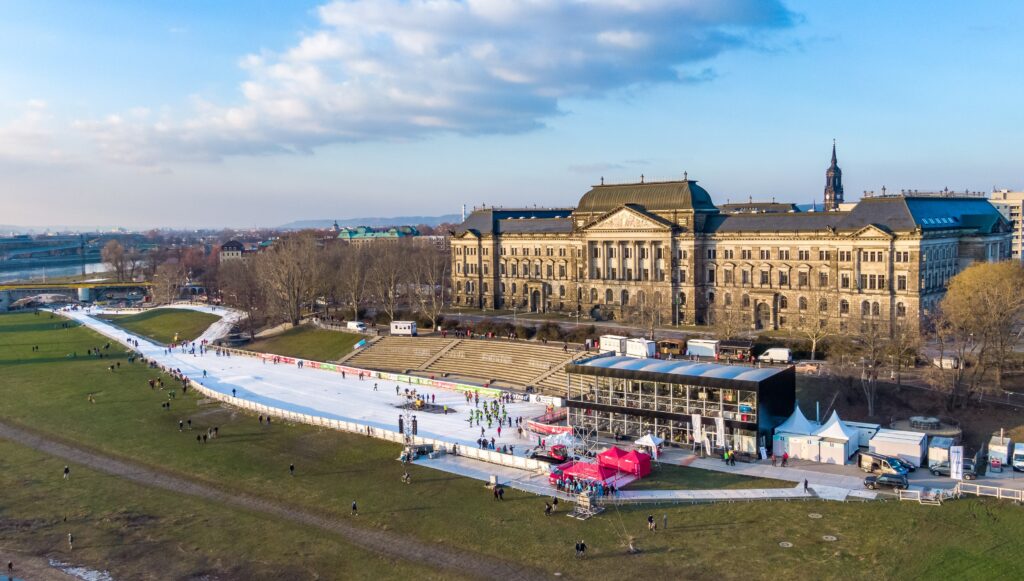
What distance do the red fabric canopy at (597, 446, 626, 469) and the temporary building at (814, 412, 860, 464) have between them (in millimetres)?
13435

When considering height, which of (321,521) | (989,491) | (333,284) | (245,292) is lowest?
(321,521)

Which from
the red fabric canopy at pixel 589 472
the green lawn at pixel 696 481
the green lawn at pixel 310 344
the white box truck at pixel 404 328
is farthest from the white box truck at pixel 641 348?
the green lawn at pixel 310 344

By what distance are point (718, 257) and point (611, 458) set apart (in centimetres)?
5830

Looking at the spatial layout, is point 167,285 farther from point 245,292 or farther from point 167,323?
point 245,292

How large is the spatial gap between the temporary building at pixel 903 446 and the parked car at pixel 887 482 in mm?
4459

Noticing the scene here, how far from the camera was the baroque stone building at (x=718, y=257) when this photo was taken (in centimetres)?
8856

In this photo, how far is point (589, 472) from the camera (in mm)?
48688

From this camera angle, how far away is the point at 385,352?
10038 centimetres

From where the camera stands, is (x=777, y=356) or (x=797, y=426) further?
(x=777, y=356)

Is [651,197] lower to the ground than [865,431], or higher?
higher

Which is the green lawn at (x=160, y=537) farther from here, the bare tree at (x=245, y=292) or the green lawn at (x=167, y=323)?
the green lawn at (x=167, y=323)

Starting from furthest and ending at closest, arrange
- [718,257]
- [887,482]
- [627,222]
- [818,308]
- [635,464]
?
[627,222] < [718,257] < [818,308] < [635,464] < [887,482]

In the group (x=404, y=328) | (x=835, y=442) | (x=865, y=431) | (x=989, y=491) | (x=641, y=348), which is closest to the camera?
(x=989, y=491)

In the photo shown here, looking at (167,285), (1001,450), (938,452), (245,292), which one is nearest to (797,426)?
(938,452)
